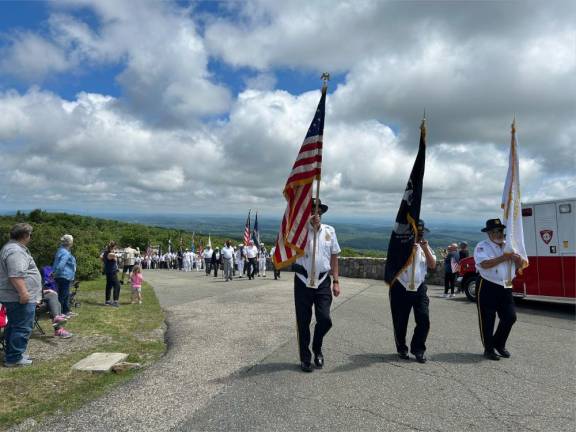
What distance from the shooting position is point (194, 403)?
13.7 ft

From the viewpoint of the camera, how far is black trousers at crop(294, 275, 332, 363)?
17.2 feet

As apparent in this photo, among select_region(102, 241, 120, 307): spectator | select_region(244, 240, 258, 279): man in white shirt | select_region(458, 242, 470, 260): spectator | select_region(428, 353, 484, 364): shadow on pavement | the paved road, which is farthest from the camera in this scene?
select_region(244, 240, 258, 279): man in white shirt

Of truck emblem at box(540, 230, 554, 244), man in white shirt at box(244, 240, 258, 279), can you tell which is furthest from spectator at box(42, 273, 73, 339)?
man in white shirt at box(244, 240, 258, 279)

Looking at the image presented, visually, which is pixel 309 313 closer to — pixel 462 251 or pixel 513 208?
pixel 513 208

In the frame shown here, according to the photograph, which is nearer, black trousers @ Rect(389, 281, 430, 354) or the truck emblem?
black trousers @ Rect(389, 281, 430, 354)

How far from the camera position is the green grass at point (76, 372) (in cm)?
421

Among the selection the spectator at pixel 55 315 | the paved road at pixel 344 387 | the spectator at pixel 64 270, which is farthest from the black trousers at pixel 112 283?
the paved road at pixel 344 387

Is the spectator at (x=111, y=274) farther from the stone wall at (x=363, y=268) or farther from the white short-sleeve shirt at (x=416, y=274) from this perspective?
the stone wall at (x=363, y=268)

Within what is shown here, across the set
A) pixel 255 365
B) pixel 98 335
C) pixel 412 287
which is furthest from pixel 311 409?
pixel 98 335

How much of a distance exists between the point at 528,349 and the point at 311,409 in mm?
4178

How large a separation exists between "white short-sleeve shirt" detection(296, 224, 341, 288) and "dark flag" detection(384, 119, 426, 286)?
840 mm

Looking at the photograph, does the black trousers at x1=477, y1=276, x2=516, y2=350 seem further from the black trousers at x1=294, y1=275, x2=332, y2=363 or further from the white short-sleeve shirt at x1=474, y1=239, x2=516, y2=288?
the black trousers at x1=294, y1=275, x2=332, y2=363

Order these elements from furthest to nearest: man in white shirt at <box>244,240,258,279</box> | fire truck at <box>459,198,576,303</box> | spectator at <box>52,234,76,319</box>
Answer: man in white shirt at <box>244,240,258,279</box> → fire truck at <box>459,198,576,303</box> → spectator at <box>52,234,76,319</box>

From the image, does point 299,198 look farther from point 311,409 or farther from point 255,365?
point 311,409
